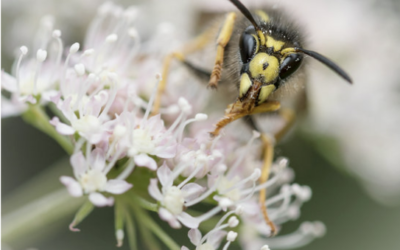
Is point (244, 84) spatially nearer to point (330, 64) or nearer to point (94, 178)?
point (330, 64)

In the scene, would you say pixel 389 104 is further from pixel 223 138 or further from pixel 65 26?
pixel 65 26

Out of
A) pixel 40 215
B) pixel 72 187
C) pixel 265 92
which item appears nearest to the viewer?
pixel 72 187

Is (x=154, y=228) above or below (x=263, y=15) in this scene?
below

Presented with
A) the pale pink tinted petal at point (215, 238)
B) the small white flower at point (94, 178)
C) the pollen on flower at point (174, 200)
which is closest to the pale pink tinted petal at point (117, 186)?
the small white flower at point (94, 178)

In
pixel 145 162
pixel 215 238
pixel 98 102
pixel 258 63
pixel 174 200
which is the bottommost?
pixel 215 238

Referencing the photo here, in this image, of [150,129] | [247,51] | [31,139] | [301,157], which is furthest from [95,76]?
[301,157]

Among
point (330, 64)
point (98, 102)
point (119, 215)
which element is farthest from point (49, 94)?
point (330, 64)

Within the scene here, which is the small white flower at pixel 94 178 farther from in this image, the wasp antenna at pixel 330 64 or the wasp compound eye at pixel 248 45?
the wasp antenna at pixel 330 64

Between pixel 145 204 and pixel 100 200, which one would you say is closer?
pixel 100 200
